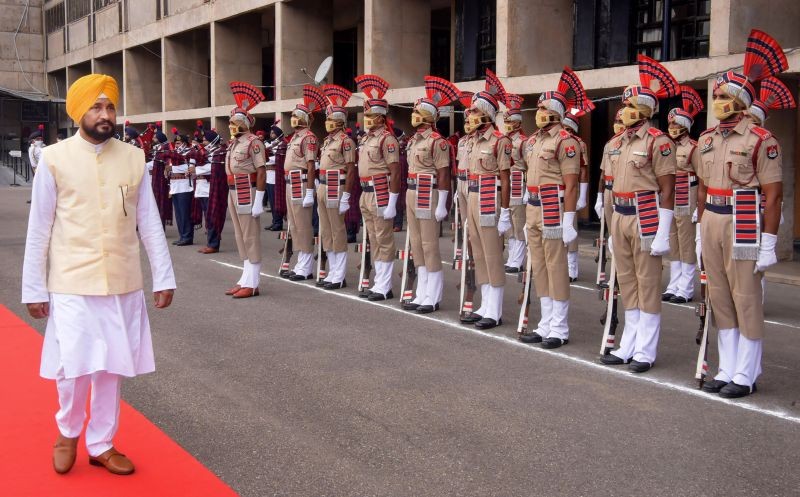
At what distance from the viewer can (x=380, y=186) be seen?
10.9 metres

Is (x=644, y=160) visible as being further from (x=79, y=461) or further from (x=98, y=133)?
(x=79, y=461)

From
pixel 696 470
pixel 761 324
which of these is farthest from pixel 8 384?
pixel 761 324

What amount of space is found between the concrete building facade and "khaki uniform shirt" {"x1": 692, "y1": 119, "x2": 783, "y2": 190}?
7023 millimetres

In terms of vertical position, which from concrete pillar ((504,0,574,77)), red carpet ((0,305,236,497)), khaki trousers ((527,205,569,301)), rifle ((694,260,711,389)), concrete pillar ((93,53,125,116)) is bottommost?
red carpet ((0,305,236,497))

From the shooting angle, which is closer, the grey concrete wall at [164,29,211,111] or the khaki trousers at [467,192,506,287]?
the khaki trousers at [467,192,506,287]

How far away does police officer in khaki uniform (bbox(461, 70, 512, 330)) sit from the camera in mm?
9289

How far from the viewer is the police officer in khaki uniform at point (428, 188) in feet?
33.4

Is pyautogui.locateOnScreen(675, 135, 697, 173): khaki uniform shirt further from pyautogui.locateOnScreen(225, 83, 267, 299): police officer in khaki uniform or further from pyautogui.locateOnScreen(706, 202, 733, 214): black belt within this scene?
pyautogui.locateOnScreen(225, 83, 267, 299): police officer in khaki uniform

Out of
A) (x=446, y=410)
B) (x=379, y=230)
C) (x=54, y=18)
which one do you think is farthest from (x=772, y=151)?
(x=54, y=18)

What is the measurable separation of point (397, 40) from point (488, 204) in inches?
580

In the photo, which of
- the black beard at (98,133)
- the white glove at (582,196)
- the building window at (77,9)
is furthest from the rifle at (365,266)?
the building window at (77,9)

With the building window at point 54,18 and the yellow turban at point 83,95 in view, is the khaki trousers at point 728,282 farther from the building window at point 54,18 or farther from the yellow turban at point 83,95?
the building window at point 54,18

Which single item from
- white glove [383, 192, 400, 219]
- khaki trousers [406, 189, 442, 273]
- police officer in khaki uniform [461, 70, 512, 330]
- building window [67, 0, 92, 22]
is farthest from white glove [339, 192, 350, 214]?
building window [67, 0, 92, 22]

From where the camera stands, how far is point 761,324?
22.4 feet
